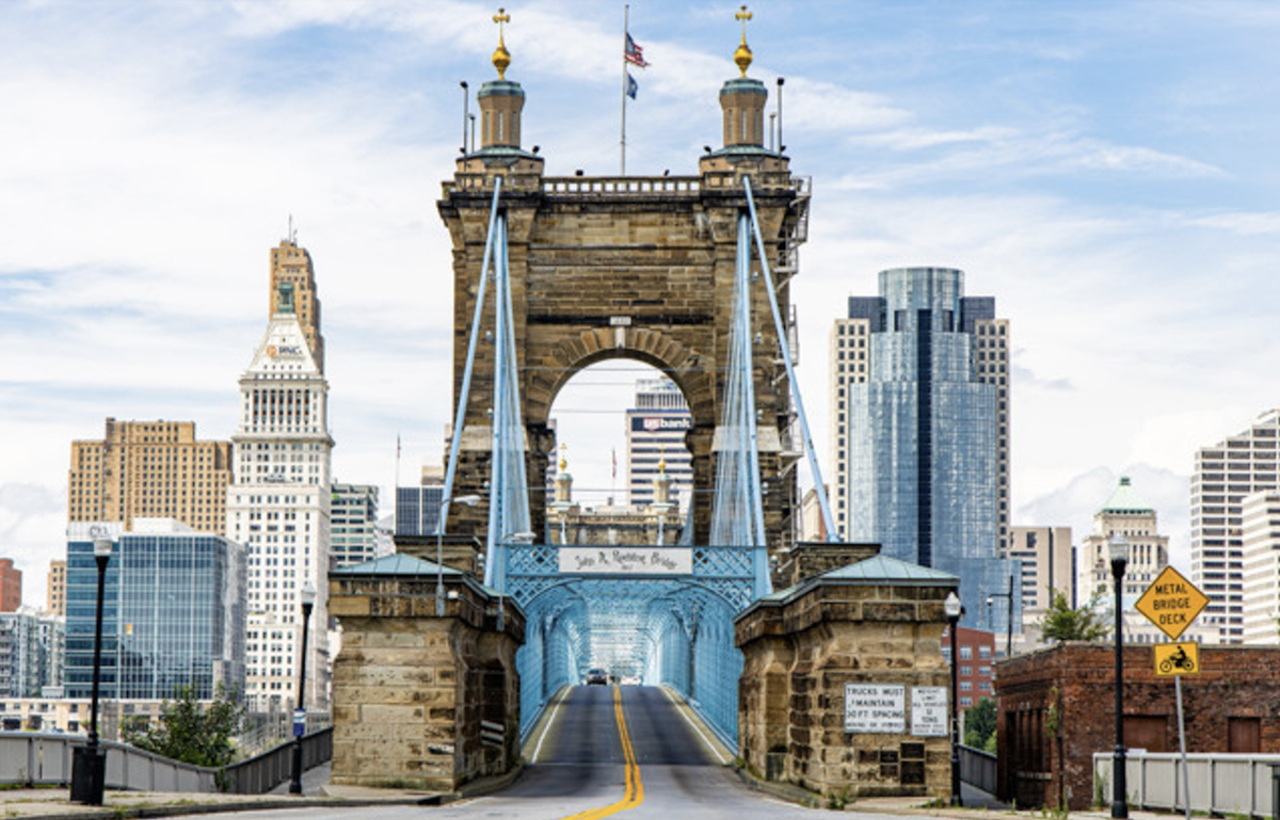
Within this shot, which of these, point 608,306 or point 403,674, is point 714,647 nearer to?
point 608,306

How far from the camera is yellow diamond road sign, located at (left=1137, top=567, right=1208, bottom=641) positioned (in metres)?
29.4

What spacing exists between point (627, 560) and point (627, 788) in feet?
59.1

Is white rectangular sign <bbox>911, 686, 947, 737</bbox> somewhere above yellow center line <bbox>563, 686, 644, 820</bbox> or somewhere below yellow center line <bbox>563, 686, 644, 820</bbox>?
above

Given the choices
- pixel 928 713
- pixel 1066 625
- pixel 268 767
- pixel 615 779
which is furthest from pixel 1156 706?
pixel 1066 625

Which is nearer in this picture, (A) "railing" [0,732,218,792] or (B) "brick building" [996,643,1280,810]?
(A) "railing" [0,732,218,792]

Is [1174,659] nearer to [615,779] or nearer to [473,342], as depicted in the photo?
[615,779]

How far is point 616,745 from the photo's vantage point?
72438 millimetres

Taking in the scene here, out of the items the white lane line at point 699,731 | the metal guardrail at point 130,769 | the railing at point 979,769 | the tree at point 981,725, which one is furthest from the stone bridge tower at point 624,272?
the tree at point 981,725

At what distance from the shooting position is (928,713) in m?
41.1

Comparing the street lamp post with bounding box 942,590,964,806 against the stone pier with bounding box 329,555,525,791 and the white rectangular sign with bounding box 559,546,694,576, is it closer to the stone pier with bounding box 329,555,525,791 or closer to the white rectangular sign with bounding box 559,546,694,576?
the stone pier with bounding box 329,555,525,791

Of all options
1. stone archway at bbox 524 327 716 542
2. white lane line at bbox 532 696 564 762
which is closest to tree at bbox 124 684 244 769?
white lane line at bbox 532 696 564 762

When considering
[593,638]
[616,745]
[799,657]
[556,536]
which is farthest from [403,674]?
[593,638]

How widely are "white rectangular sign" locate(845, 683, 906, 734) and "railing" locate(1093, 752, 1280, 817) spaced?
13.0 ft

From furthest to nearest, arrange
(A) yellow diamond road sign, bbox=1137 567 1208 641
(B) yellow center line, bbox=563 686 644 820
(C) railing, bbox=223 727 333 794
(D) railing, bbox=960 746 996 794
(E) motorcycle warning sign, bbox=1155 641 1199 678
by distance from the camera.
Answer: (D) railing, bbox=960 746 996 794
(C) railing, bbox=223 727 333 794
(B) yellow center line, bbox=563 686 644 820
(E) motorcycle warning sign, bbox=1155 641 1199 678
(A) yellow diamond road sign, bbox=1137 567 1208 641
